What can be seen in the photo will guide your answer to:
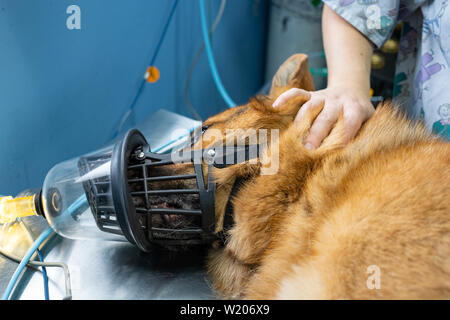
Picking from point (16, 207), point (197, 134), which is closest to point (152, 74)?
point (197, 134)

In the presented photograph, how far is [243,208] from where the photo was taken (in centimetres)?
73

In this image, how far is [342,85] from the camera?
92cm

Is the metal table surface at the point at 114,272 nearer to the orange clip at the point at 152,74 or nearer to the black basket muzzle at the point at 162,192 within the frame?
the black basket muzzle at the point at 162,192

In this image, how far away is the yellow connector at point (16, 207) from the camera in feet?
2.73

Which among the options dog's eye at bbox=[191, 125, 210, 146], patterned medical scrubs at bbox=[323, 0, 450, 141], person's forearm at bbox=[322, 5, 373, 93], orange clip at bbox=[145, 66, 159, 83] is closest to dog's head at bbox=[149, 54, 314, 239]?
dog's eye at bbox=[191, 125, 210, 146]

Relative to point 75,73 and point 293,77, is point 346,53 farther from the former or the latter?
point 75,73

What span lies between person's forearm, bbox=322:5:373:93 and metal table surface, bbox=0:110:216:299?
61 centimetres

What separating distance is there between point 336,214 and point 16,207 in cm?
76

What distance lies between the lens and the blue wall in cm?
92

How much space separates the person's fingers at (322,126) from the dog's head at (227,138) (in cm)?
7

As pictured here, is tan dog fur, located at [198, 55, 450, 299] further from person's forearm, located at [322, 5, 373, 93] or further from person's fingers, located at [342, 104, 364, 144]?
person's forearm, located at [322, 5, 373, 93]

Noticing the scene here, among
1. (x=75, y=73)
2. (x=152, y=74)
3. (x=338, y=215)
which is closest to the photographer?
(x=338, y=215)

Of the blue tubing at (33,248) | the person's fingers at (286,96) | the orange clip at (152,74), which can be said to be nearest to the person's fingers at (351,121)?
the person's fingers at (286,96)
